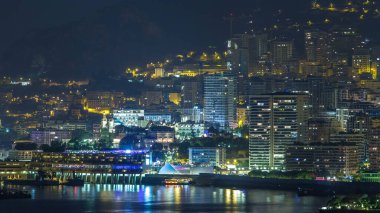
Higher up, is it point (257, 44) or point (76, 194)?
point (257, 44)

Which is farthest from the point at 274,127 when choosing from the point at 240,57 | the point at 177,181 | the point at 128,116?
the point at 240,57

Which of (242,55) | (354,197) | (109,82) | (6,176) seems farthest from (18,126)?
(354,197)

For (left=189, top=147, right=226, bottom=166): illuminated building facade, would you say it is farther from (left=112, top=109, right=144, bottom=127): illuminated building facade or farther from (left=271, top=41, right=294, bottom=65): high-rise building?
(left=271, top=41, right=294, bottom=65): high-rise building

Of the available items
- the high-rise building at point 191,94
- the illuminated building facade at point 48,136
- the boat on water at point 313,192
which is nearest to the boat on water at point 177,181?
the boat on water at point 313,192

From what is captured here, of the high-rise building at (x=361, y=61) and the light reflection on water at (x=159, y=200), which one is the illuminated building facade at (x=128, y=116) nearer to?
the high-rise building at (x=361, y=61)

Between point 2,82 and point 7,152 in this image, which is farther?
point 2,82

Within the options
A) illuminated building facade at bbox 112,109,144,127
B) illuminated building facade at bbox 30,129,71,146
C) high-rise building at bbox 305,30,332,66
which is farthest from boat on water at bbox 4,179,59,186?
high-rise building at bbox 305,30,332,66

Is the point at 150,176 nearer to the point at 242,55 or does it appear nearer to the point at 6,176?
the point at 6,176
